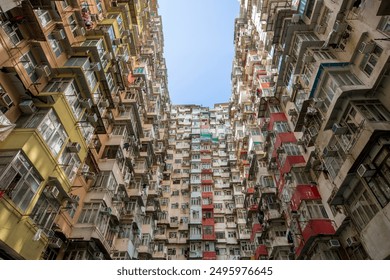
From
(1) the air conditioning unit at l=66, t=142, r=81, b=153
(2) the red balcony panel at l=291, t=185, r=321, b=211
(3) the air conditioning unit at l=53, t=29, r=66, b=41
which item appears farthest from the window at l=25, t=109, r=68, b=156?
(2) the red balcony panel at l=291, t=185, r=321, b=211

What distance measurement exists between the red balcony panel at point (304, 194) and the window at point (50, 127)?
1644 centimetres

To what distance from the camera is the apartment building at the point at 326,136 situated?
41.1ft

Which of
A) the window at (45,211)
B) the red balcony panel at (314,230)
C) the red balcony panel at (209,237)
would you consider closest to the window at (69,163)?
the window at (45,211)

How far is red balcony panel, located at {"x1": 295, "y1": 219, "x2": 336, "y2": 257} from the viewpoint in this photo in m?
15.7

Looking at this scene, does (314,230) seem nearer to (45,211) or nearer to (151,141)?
(45,211)

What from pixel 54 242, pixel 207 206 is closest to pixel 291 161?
pixel 54 242

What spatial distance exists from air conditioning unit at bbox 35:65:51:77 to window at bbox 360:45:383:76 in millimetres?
18974

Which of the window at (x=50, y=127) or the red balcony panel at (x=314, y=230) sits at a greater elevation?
the window at (x=50, y=127)

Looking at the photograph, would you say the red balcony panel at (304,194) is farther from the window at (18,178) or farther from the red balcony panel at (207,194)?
the red balcony panel at (207,194)

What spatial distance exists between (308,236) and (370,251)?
15.6 feet

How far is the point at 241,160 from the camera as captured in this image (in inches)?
1516

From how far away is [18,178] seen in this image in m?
11.3

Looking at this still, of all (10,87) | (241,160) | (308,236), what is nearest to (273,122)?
(308,236)

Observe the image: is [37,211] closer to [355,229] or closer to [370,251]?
[370,251]
